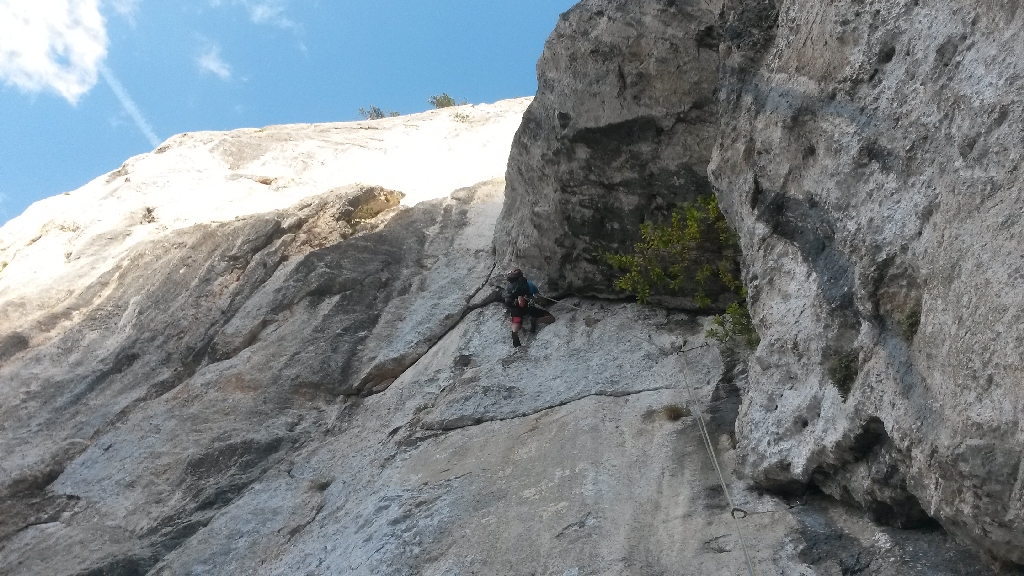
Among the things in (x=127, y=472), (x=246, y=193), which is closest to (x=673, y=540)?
(x=127, y=472)

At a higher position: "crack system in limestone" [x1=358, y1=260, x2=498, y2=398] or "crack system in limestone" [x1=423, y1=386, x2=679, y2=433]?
"crack system in limestone" [x1=358, y1=260, x2=498, y2=398]

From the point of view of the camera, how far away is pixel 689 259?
1080cm

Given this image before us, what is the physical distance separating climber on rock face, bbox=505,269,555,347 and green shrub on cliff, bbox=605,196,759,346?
1163 mm

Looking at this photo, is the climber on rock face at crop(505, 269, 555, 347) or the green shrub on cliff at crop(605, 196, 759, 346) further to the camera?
the climber on rock face at crop(505, 269, 555, 347)

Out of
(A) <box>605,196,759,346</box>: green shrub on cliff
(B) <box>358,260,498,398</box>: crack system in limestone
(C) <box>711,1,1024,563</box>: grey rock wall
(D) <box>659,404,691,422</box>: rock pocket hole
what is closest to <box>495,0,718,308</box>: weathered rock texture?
(A) <box>605,196,759,346</box>: green shrub on cliff

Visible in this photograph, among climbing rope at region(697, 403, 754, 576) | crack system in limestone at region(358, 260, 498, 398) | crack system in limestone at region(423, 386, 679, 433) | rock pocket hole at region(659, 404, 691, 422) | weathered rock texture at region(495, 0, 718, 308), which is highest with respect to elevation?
weathered rock texture at region(495, 0, 718, 308)

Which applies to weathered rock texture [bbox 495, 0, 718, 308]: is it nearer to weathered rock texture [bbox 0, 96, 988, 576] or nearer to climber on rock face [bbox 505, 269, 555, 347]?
climber on rock face [bbox 505, 269, 555, 347]

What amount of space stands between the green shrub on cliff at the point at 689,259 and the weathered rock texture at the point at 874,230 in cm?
97

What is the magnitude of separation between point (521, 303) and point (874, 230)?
6.05m

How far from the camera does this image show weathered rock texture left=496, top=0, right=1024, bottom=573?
497 cm

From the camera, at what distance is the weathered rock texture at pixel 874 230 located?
497cm

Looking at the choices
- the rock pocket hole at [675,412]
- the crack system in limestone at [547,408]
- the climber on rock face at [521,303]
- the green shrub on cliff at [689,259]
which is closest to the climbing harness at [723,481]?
the rock pocket hole at [675,412]

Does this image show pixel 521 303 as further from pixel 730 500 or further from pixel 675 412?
pixel 730 500

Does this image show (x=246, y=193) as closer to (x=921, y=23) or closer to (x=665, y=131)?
(x=665, y=131)
